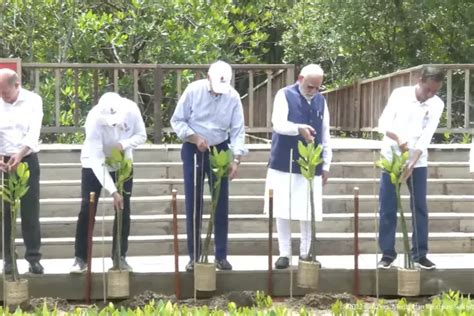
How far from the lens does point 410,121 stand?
295 inches

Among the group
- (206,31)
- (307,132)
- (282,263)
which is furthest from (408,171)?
(206,31)

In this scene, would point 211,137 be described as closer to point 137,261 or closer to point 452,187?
point 137,261

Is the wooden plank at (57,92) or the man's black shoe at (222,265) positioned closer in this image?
the man's black shoe at (222,265)

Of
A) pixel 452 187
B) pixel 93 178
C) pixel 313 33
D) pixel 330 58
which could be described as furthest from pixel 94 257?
pixel 330 58

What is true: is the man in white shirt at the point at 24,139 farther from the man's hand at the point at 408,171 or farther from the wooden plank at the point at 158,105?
the wooden plank at the point at 158,105

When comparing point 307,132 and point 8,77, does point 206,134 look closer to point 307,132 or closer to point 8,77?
point 307,132

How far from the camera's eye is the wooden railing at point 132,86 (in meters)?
11.5

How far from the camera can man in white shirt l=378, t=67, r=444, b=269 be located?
7465 mm

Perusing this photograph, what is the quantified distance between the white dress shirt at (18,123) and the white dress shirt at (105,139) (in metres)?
0.40

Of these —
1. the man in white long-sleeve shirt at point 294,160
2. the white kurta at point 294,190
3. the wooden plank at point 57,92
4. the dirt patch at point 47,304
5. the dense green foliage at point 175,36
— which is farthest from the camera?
the dense green foliage at point 175,36

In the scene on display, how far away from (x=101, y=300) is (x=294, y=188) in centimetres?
174

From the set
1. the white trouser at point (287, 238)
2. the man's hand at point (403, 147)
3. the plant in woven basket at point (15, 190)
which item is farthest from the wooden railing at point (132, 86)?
the plant in woven basket at point (15, 190)

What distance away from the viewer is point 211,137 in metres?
7.49

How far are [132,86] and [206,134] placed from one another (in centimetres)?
541
